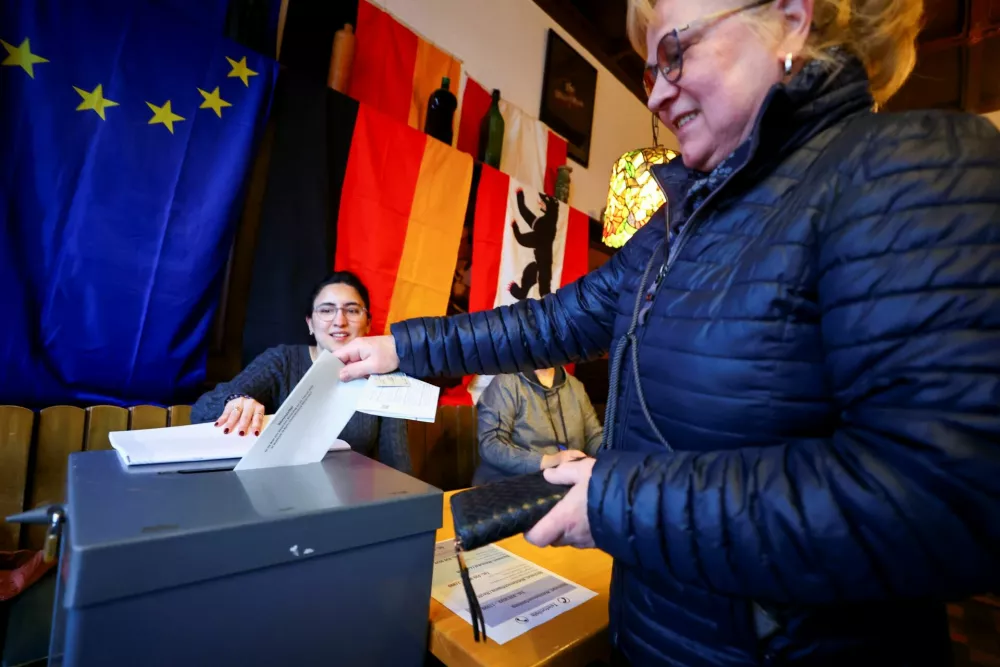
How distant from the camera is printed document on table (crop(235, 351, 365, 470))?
2.23 ft

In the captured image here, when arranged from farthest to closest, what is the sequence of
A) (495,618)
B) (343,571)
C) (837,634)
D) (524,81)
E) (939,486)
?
(524,81) → (495,618) → (343,571) → (837,634) → (939,486)

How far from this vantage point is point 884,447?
0.36 metres

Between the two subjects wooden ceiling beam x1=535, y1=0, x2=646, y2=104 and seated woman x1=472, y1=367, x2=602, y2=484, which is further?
wooden ceiling beam x1=535, y1=0, x2=646, y2=104

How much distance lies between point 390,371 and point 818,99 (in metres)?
0.70

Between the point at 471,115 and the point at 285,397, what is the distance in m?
1.76

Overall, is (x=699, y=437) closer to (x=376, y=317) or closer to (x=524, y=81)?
(x=376, y=317)

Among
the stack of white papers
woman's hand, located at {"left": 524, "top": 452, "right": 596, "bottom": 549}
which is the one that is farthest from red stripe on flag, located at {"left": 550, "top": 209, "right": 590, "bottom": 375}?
woman's hand, located at {"left": 524, "top": 452, "right": 596, "bottom": 549}

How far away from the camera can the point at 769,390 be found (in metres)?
0.46

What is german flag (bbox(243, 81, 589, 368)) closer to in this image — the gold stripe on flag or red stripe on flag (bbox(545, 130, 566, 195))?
the gold stripe on flag

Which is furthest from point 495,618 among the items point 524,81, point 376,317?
point 524,81

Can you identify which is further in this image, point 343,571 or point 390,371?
point 390,371

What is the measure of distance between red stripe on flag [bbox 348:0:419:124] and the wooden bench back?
1497 mm

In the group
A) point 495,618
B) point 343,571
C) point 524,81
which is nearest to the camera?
point 343,571

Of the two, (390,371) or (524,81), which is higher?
(524,81)
